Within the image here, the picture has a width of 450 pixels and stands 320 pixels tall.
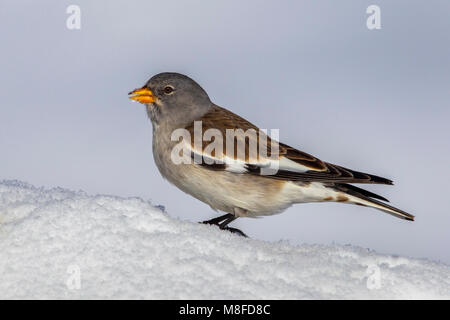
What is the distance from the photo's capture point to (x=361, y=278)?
5.43 meters

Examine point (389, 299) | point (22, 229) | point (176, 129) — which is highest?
point (176, 129)

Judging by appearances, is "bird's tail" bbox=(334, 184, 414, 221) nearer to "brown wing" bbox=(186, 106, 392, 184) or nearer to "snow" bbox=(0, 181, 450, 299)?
"brown wing" bbox=(186, 106, 392, 184)

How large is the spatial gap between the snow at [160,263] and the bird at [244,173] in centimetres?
97

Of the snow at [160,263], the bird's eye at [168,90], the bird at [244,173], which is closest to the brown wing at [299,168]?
the bird at [244,173]

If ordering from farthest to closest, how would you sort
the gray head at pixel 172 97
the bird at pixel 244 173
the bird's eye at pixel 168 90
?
the bird's eye at pixel 168 90 < the gray head at pixel 172 97 < the bird at pixel 244 173

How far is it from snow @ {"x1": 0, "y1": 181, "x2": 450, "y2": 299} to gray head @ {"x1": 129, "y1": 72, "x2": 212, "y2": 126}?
6.19 feet

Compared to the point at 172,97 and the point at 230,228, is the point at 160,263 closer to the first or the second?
the point at 230,228

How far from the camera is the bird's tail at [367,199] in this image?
7121 millimetres

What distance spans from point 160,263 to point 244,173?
2.16 metres

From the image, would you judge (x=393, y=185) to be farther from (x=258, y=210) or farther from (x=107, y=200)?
(x=107, y=200)

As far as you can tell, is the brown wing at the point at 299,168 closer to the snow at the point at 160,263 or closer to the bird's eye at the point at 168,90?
the bird's eye at the point at 168,90
